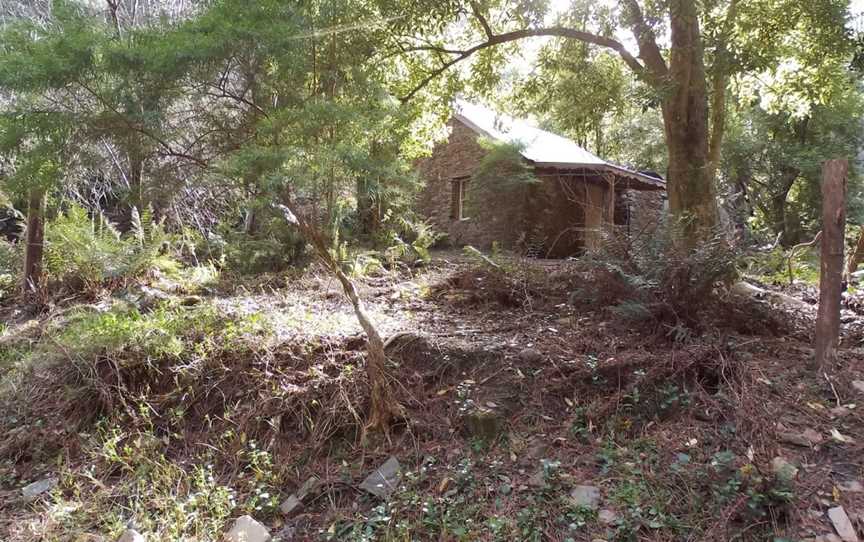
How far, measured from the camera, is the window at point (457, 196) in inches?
609

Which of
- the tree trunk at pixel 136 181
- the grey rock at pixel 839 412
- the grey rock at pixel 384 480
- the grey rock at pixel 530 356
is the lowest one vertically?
the grey rock at pixel 384 480

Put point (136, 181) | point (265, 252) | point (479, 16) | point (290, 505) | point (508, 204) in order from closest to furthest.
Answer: point (290, 505) → point (136, 181) → point (479, 16) → point (265, 252) → point (508, 204)

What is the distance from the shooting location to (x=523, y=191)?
13.1m

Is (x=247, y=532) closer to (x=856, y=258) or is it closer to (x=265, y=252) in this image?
(x=265, y=252)

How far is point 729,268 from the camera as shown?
432 cm

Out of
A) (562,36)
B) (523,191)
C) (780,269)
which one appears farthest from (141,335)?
(523,191)

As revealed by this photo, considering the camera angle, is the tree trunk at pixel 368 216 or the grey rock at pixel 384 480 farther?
the tree trunk at pixel 368 216

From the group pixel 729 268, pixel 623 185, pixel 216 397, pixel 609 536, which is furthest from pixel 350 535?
pixel 623 185

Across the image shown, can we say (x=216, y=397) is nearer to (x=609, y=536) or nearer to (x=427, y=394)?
(x=427, y=394)

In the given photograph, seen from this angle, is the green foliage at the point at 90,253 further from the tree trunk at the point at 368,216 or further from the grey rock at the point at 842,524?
the grey rock at the point at 842,524

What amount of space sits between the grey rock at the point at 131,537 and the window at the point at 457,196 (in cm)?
1271

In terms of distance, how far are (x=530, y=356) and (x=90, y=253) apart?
6.06 meters

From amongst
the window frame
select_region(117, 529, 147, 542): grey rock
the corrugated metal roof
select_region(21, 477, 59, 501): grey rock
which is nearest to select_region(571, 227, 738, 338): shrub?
select_region(117, 529, 147, 542): grey rock

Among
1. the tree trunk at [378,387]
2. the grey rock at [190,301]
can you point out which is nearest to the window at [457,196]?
the grey rock at [190,301]
